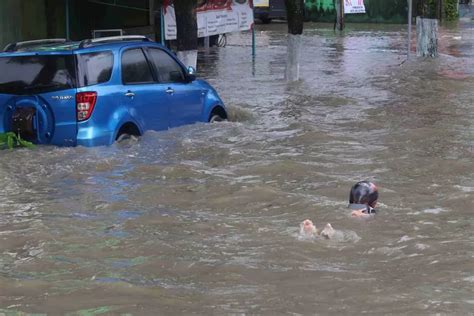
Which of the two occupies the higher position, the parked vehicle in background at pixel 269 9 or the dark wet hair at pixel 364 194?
the parked vehicle in background at pixel 269 9

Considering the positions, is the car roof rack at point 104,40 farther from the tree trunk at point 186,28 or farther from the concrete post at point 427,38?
the concrete post at point 427,38

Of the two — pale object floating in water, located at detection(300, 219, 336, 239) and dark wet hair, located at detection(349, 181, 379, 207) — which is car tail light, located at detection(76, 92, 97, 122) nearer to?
dark wet hair, located at detection(349, 181, 379, 207)

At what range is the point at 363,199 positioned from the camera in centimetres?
686

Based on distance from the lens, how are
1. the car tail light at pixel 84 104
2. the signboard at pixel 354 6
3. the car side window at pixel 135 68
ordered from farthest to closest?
the signboard at pixel 354 6, the car side window at pixel 135 68, the car tail light at pixel 84 104

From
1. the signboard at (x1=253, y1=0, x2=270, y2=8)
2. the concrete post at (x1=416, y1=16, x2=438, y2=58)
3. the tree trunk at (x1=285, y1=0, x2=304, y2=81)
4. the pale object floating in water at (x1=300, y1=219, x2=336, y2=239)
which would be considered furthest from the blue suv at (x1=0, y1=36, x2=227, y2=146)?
the signboard at (x1=253, y1=0, x2=270, y2=8)

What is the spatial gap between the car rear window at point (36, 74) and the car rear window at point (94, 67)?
88 mm

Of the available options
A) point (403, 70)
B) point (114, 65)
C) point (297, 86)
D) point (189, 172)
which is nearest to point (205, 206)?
point (189, 172)

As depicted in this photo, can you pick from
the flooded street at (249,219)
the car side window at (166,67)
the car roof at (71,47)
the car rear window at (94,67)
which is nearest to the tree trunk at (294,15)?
the flooded street at (249,219)

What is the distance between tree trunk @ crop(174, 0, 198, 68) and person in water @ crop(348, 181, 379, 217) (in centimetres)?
905

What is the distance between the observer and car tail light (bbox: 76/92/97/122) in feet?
29.1

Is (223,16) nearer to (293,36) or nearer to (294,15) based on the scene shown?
(294,15)

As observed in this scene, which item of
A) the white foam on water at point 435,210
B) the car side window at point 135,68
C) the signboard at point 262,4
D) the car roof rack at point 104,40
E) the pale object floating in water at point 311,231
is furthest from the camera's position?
the signboard at point 262,4

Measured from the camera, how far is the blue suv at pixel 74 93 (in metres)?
8.90

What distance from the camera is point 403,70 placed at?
19.2 meters
